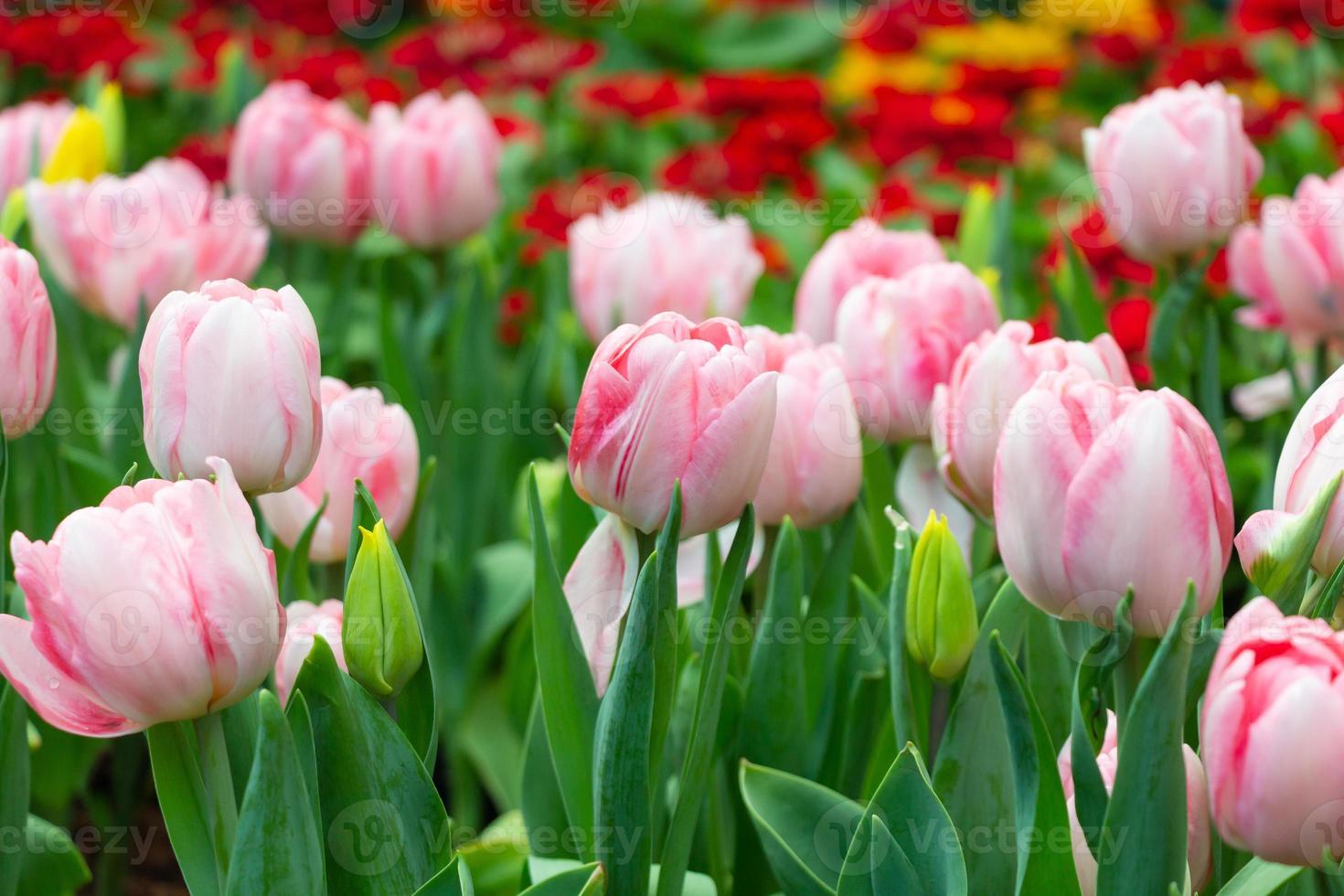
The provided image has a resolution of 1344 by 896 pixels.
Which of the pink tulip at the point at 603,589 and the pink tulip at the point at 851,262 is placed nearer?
the pink tulip at the point at 603,589

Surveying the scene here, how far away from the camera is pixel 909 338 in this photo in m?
1.02

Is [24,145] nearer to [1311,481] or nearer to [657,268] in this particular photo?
[657,268]

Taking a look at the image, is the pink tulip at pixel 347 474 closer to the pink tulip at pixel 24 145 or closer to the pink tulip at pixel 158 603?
the pink tulip at pixel 158 603

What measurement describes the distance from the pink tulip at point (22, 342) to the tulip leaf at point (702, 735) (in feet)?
1.10

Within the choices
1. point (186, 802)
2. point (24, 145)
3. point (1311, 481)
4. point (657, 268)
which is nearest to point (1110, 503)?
point (1311, 481)

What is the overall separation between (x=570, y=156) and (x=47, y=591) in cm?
256

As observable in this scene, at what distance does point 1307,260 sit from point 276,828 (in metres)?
0.97

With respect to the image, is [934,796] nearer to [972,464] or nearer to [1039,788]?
[1039,788]

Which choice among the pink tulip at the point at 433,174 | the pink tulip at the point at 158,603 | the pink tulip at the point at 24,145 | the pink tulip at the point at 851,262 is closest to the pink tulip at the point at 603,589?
the pink tulip at the point at 158,603

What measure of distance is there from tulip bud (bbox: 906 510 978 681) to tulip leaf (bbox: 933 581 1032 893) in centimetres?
4

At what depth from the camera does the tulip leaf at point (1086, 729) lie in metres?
0.65

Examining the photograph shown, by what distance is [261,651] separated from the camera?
62cm

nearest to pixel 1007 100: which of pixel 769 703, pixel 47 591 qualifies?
pixel 769 703

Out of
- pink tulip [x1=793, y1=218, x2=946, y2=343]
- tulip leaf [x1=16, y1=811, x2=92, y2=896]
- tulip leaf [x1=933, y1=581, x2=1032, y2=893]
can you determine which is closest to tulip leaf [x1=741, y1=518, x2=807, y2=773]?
tulip leaf [x1=933, y1=581, x2=1032, y2=893]
